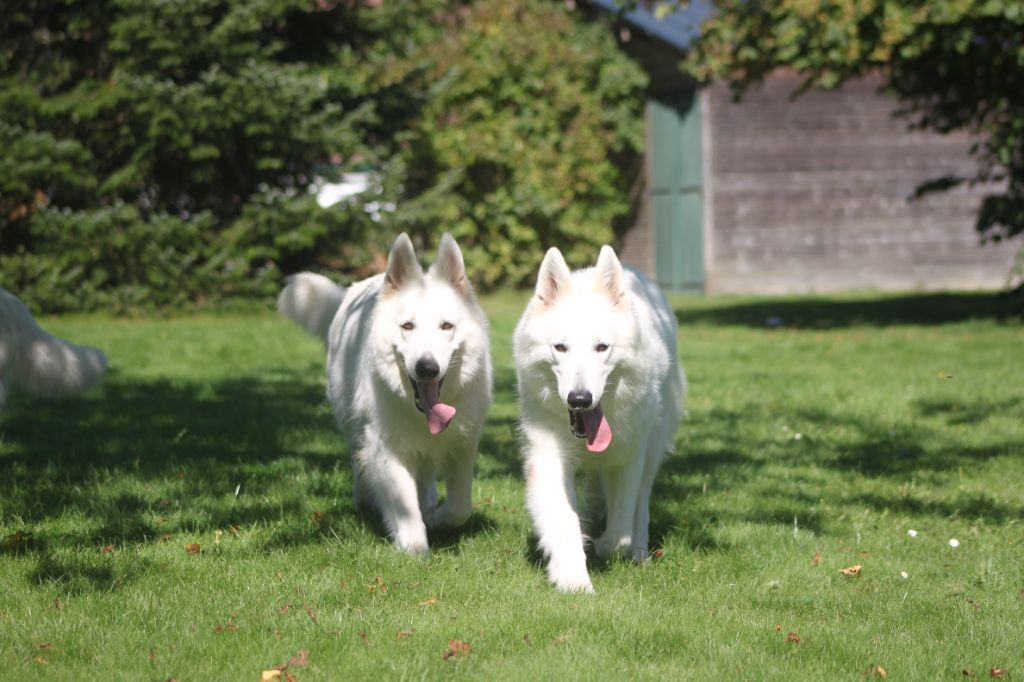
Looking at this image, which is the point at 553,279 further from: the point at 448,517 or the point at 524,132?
the point at 524,132

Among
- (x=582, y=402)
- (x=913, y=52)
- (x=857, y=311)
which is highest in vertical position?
(x=913, y=52)

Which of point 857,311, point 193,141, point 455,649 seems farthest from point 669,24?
point 455,649

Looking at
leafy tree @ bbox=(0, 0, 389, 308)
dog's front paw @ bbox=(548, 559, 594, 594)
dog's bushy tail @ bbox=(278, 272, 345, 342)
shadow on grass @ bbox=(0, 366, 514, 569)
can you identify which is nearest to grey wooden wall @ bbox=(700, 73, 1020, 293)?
leafy tree @ bbox=(0, 0, 389, 308)

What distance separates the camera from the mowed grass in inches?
138

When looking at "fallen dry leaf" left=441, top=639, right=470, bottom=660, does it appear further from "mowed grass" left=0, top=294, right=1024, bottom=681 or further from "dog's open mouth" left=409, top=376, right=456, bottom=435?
"dog's open mouth" left=409, top=376, right=456, bottom=435

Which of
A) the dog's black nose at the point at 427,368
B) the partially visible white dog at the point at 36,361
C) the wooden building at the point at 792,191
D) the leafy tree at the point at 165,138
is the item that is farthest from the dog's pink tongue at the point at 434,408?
the wooden building at the point at 792,191

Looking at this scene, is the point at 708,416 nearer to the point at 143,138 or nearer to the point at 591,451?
the point at 591,451

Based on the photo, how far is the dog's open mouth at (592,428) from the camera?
433cm

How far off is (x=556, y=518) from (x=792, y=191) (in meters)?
18.1

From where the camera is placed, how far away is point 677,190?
2161 centimetres

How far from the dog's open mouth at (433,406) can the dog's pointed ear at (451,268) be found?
0.47m

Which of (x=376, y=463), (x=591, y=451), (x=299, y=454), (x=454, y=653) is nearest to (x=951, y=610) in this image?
(x=591, y=451)

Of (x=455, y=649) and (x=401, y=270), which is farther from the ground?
(x=401, y=270)

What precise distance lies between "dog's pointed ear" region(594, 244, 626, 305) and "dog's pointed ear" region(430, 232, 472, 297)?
0.70 metres
